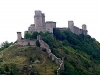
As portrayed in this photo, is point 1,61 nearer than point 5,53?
Yes

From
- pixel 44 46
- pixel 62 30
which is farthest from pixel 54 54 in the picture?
pixel 62 30

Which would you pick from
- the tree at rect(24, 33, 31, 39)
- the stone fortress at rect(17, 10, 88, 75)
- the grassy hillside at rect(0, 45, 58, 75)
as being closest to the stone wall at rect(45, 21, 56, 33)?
the stone fortress at rect(17, 10, 88, 75)

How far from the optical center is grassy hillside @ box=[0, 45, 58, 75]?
70.9 meters

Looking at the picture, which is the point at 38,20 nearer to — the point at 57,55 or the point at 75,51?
the point at 75,51

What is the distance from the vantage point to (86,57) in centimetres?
9175

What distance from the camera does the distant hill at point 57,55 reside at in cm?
7178

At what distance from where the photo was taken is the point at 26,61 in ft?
247

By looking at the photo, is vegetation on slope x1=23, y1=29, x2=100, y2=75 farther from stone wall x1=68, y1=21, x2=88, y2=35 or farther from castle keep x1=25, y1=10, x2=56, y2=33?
castle keep x1=25, y1=10, x2=56, y2=33

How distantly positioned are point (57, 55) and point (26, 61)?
894 cm

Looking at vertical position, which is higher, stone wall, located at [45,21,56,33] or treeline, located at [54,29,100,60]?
stone wall, located at [45,21,56,33]

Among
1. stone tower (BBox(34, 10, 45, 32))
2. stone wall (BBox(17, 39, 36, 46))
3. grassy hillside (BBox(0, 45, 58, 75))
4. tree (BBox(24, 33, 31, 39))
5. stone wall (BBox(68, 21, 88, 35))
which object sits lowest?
grassy hillside (BBox(0, 45, 58, 75))

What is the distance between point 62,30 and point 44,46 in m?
19.3

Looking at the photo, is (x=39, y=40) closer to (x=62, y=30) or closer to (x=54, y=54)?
Answer: (x=54, y=54)

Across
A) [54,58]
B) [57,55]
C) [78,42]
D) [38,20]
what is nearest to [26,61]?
[54,58]
